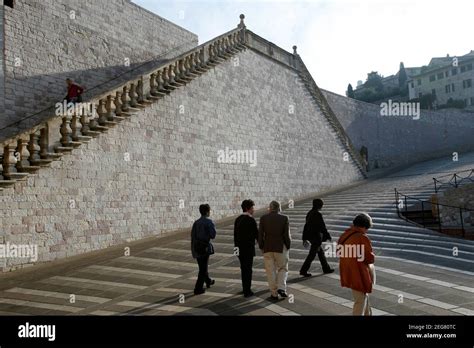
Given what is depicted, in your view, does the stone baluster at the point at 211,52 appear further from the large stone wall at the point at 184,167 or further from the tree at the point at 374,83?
the tree at the point at 374,83

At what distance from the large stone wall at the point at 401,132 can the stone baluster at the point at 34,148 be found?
1021 inches

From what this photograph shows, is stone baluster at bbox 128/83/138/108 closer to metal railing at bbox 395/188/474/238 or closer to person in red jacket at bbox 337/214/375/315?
metal railing at bbox 395/188/474/238

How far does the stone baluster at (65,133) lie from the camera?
440 inches

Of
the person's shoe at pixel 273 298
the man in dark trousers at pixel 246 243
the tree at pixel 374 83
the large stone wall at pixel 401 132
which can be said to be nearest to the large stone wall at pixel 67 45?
the man in dark trousers at pixel 246 243

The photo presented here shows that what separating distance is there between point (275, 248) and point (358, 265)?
2215 mm

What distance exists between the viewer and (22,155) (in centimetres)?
1016

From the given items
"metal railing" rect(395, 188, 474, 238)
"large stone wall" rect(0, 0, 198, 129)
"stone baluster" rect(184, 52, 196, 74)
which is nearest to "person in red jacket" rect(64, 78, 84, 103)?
"large stone wall" rect(0, 0, 198, 129)

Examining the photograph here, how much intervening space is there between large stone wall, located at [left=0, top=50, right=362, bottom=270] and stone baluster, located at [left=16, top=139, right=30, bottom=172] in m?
0.40

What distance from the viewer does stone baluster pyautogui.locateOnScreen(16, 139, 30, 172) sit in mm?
9906

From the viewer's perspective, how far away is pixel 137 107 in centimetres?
1409

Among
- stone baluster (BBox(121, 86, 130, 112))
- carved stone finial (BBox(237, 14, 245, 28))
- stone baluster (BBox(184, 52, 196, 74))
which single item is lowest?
stone baluster (BBox(121, 86, 130, 112))

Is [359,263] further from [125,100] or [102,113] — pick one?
[125,100]

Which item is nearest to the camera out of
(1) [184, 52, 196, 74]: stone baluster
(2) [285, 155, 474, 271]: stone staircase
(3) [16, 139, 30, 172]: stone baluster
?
(3) [16, 139, 30, 172]: stone baluster
